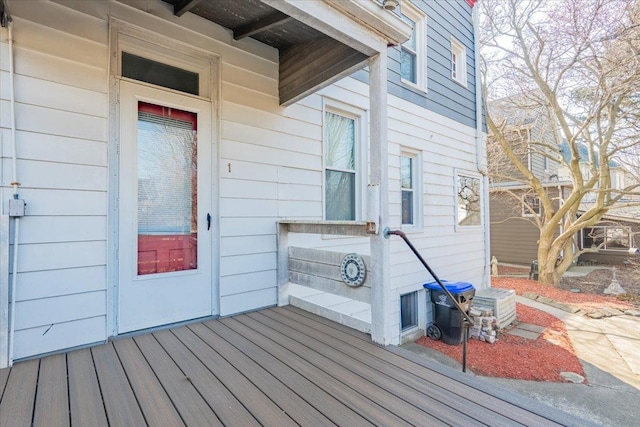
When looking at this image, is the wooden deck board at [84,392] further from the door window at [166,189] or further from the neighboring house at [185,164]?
the door window at [166,189]

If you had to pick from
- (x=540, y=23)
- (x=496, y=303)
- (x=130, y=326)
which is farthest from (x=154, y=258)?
(x=540, y=23)

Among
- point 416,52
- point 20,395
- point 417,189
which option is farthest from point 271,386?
point 416,52

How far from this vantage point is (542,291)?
8195mm

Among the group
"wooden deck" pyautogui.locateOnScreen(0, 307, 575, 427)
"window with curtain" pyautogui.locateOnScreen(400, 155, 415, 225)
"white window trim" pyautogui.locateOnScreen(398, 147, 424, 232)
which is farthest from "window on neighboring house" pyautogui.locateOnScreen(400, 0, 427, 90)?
"wooden deck" pyautogui.locateOnScreen(0, 307, 575, 427)

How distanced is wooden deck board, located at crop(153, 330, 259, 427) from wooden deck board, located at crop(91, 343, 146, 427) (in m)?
0.30

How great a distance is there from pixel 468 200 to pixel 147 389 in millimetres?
6463

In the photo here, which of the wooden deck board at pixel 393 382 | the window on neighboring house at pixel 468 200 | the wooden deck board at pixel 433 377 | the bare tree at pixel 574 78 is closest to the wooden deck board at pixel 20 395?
the wooden deck board at pixel 393 382

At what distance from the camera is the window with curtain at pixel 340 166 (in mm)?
4055

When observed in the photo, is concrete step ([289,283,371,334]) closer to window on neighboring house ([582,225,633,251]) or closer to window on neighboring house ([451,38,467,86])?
window on neighboring house ([451,38,467,86])

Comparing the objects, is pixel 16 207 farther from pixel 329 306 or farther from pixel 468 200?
pixel 468 200

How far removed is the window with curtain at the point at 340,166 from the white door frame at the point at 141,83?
4.81 ft

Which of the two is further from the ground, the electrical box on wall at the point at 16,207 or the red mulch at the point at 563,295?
the electrical box on wall at the point at 16,207

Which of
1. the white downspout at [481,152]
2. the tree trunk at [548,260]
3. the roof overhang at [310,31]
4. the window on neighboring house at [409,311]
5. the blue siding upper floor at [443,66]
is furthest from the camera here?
the tree trunk at [548,260]

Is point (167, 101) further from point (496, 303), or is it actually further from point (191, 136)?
point (496, 303)
